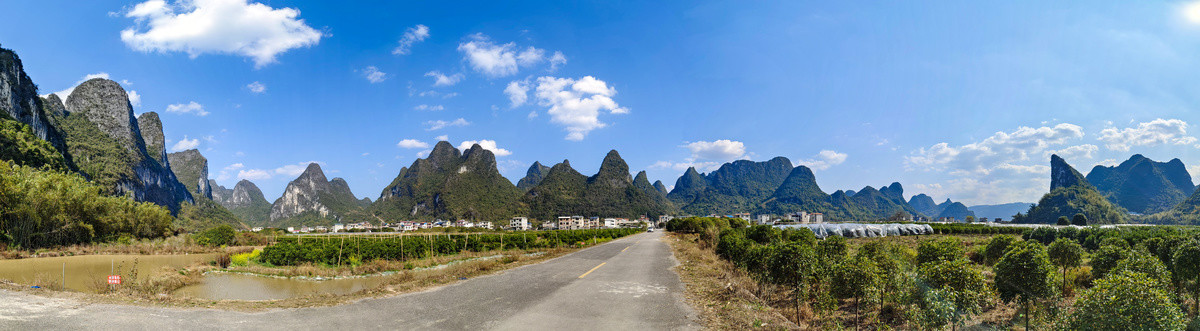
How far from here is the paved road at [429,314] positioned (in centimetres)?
746

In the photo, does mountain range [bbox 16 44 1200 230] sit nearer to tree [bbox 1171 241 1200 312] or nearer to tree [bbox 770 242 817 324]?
tree [bbox 770 242 817 324]

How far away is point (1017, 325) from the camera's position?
9.59 meters

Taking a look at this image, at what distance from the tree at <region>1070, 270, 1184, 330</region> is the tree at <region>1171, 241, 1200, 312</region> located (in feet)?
18.6

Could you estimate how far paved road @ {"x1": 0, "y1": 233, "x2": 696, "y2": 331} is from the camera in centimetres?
746

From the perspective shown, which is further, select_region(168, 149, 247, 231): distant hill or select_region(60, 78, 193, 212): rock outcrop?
select_region(168, 149, 247, 231): distant hill


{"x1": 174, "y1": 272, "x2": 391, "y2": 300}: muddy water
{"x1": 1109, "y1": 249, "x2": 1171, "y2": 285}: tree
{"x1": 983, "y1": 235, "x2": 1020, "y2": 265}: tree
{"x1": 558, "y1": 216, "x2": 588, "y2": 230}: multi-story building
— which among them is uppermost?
{"x1": 1109, "y1": 249, "x2": 1171, "y2": 285}: tree

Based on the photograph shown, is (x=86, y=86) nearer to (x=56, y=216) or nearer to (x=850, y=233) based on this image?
(x=56, y=216)

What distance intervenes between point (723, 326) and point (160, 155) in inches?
8021

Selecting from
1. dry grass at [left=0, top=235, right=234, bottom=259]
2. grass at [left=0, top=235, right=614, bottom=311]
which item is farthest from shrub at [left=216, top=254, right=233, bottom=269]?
dry grass at [left=0, top=235, right=234, bottom=259]

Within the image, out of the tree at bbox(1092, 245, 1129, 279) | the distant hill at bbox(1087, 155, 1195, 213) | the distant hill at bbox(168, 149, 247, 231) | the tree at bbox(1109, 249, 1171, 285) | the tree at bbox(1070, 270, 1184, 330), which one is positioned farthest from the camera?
the distant hill at bbox(1087, 155, 1195, 213)

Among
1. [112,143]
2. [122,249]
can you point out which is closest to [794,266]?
[122,249]

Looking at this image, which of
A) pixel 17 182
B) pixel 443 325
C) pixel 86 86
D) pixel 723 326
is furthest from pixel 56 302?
pixel 86 86

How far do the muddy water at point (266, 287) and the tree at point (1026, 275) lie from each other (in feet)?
56.7

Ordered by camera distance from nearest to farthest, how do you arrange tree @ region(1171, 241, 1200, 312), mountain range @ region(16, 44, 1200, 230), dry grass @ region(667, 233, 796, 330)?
dry grass @ region(667, 233, 796, 330) < tree @ region(1171, 241, 1200, 312) < mountain range @ region(16, 44, 1200, 230)
